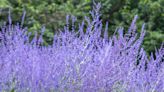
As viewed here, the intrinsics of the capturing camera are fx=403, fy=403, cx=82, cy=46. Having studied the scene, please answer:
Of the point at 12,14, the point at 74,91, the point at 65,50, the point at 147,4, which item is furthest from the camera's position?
the point at 147,4

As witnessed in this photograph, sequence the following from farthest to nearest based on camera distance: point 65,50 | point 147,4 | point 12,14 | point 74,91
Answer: point 147,4, point 12,14, point 65,50, point 74,91

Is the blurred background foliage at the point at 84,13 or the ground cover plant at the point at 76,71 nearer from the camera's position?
the ground cover plant at the point at 76,71

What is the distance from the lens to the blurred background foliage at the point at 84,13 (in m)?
5.09

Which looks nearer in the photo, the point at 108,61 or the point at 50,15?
the point at 108,61

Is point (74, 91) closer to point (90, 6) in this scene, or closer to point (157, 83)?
point (157, 83)

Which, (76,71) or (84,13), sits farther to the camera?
(84,13)

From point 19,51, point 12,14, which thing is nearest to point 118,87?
point 19,51

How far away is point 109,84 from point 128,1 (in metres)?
3.71

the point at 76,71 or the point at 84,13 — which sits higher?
the point at 84,13

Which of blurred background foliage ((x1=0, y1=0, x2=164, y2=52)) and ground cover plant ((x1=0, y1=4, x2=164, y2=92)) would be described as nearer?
ground cover plant ((x1=0, y1=4, x2=164, y2=92))

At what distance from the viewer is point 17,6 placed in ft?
17.7

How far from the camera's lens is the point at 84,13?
5344 millimetres

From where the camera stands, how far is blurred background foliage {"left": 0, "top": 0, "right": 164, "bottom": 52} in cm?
509

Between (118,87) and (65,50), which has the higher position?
(65,50)
